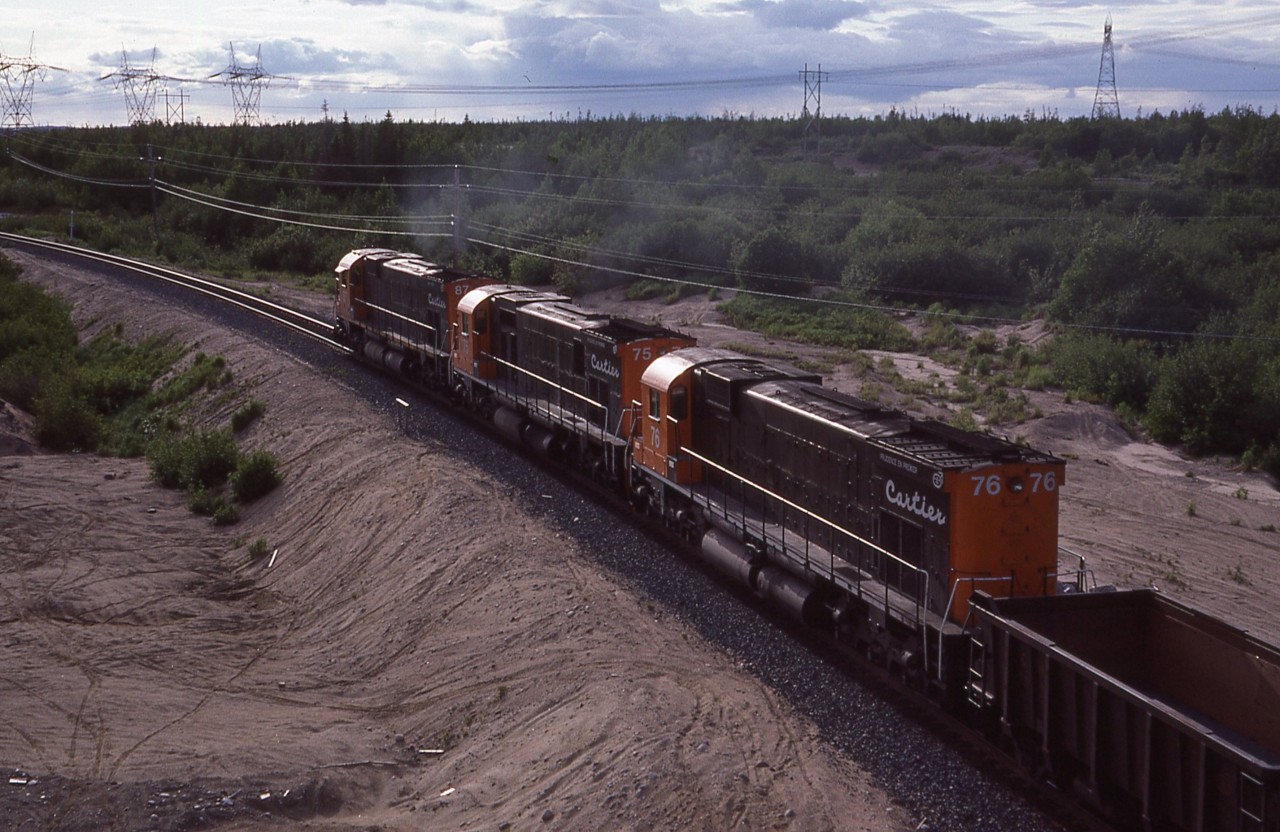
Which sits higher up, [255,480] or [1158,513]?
[255,480]

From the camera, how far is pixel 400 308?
107ft

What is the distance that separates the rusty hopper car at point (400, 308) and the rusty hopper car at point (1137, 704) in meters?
20.2

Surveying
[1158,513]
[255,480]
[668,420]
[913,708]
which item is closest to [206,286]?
[255,480]

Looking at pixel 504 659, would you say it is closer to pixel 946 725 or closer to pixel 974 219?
pixel 946 725

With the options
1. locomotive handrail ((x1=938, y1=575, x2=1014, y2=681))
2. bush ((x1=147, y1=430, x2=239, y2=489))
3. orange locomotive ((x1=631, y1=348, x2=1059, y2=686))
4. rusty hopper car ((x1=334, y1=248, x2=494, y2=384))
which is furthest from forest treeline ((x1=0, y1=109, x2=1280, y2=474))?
locomotive handrail ((x1=938, y1=575, x2=1014, y2=681))

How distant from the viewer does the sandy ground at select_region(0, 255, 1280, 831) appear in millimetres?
11219

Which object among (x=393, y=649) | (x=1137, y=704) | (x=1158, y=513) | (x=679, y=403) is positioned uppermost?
(x=679, y=403)

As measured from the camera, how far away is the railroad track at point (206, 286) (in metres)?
39.2

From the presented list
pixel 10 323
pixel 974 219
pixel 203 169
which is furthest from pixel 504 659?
pixel 203 169

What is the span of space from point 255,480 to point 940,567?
17.6m

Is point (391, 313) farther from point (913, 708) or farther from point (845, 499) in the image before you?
point (913, 708)

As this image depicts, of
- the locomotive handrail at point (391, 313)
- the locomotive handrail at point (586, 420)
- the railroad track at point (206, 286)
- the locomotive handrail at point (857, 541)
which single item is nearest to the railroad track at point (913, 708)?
the locomotive handrail at point (857, 541)

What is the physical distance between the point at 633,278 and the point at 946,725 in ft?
136

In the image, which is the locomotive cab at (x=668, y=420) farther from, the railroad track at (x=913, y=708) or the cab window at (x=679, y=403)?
the railroad track at (x=913, y=708)
